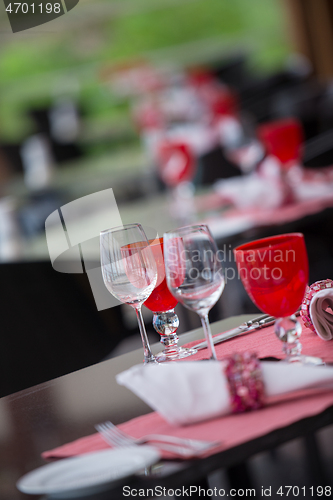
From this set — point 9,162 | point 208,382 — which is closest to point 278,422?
point 208,382

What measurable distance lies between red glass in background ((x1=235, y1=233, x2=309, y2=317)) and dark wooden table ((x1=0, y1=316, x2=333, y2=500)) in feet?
0.47

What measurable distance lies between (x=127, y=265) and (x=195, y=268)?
5.1 inches

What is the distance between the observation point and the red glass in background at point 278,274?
0.57 meters

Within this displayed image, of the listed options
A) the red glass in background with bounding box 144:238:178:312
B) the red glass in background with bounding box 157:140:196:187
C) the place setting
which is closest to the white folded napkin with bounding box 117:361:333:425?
the place setting

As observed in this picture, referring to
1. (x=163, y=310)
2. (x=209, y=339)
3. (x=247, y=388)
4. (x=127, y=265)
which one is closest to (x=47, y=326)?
(x=163, y=310)

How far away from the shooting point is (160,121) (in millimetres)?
4344

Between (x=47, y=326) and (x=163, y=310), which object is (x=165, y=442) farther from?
(x=47, y=326)

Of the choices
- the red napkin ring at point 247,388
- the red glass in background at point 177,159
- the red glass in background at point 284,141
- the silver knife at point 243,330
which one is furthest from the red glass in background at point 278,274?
the red glass in background at point 177,159

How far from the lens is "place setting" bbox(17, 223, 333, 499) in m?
0.44

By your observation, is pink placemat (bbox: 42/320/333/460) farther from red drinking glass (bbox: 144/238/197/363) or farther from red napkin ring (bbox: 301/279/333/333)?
red drinking glass (bbox: 144/238/197/363)

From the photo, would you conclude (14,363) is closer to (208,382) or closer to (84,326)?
(84,326)

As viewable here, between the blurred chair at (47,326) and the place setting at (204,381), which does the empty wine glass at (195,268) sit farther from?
the blurred chair at (47,326)

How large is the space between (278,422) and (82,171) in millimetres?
4628

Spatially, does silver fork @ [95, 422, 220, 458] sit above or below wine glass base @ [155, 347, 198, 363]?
above
